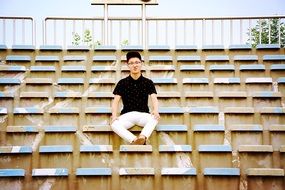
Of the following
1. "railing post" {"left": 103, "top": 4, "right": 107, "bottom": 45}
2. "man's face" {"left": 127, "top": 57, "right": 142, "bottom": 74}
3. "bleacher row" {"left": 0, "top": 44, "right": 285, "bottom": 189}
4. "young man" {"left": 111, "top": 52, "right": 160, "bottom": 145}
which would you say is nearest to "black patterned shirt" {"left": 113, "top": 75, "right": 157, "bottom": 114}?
"young man" {"left": 111, "top": 52, "right": 160, "bottom": 145}

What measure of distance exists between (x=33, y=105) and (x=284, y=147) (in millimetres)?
2598

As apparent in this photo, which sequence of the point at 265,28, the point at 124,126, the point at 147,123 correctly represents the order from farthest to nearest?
the point at 265,28 → the point at 124,126 → the point at 147,123

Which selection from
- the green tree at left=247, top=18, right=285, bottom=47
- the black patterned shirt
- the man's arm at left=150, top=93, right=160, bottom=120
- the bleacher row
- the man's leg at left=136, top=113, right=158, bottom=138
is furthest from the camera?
the green tree at left=247, top=18, right=285, bottom=47

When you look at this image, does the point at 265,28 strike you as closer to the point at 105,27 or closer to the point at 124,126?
→ the point at 105,27

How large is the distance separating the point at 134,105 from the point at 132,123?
22cm

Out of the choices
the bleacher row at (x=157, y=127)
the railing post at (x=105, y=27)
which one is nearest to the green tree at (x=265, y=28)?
the bleacher row at (x=157, y=127)

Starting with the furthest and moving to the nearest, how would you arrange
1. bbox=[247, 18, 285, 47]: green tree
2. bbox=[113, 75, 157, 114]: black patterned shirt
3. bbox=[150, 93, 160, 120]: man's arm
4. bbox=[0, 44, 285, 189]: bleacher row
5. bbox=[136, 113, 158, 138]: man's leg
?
bbox=[247, 18, 285, 47]: green tree
bbox=[113, 75, 157, 114]: black patterned shirt
bbox=[150, 93, 160, 120]: man's arm
bbox=[136, 113, 158, 138]: man's leg
bbox=[0, 44, 285, 189]: bleacher row

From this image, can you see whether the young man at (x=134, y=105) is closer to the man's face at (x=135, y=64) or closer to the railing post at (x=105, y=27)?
the man's face at (x=135, y=64)

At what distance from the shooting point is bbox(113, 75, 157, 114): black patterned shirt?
12.7ft

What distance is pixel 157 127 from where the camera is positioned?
3.74 metres

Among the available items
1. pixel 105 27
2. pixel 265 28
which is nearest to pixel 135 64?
pixel 105 27

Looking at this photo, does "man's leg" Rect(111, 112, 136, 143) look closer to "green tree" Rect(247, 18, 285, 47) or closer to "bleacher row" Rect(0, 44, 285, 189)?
"bleacher row" Rect(0, 44, 285, 189)

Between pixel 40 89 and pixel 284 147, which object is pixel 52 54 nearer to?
pixel 40 89

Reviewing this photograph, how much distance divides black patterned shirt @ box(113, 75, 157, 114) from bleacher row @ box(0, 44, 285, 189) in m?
0.22
